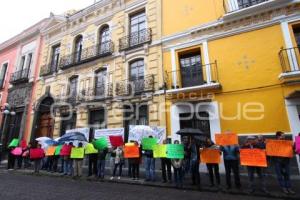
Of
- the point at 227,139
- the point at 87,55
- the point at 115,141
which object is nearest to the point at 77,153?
the point at 115,141

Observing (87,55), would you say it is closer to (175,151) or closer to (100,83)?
(100,83)

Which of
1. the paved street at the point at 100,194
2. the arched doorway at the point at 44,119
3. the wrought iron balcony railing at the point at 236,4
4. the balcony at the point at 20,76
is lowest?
the paved street at the point at 100,194

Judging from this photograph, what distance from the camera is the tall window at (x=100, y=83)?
1445 centimetres

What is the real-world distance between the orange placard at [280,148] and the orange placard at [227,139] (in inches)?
36.8

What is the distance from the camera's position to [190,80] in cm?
1186

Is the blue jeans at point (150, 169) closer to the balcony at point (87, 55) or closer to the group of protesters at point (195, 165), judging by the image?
the group of protesters at point (195, 165)

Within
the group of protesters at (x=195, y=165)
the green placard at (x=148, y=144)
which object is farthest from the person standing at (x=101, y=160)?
the green placard at (x=148, y=144)

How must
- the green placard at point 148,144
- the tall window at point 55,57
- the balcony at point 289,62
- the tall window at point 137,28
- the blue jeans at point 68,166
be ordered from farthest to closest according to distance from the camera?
1. the tall window at point 55,57
2. the tall window at point 137,28
3. the blue jeans at point 68,166
4. the balcony at point 289,62
5. the green placard at point 148,144

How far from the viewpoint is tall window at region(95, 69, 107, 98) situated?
14445mm

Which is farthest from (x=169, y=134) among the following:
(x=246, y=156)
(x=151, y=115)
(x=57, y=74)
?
(x=57, y=74)

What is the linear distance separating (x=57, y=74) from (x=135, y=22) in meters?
7.59

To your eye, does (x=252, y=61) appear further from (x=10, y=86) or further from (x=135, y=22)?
(x=10, y=86)

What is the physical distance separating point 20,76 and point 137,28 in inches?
494

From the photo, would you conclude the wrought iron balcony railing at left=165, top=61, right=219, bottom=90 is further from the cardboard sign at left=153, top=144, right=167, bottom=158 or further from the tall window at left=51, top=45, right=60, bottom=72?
the tall window at left=51, top=45, right=60, bottom=72
